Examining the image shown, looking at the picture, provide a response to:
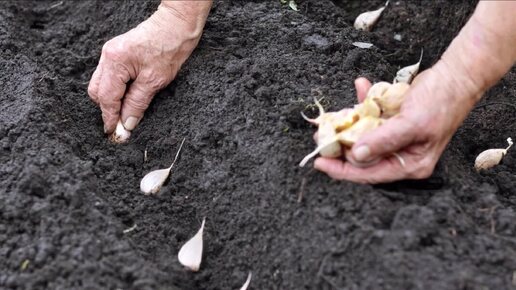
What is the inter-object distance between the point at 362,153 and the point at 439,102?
0.79ft

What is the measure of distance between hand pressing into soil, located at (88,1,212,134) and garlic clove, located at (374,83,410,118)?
81 centimetres

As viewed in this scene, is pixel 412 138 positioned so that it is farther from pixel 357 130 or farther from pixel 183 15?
pixel 183 15

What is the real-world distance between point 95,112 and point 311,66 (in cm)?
81

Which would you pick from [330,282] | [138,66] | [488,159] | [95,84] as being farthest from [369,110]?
[95,84]

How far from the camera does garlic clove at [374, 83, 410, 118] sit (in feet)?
5.41

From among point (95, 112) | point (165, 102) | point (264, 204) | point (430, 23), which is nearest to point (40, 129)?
point (95, 112)

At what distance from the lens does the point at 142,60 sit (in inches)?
83.7

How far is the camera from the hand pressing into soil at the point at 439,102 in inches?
61.3

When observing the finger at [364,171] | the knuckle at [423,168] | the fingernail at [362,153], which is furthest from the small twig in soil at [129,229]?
the knuckle at [423,168]

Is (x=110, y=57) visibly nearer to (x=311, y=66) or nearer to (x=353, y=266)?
(x=311, y=66)

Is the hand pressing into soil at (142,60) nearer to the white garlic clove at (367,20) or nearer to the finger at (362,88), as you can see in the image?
the finger at (362,88)

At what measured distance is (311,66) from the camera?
2.15 metres

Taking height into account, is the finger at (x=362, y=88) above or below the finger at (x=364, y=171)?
above

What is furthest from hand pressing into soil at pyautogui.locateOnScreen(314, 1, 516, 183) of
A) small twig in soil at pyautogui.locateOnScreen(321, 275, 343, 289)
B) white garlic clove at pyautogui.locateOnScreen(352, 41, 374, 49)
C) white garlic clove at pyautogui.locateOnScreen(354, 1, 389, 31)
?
white garlic clove at pyautogui.locateOnScreen(354, 1, 389, 31)
